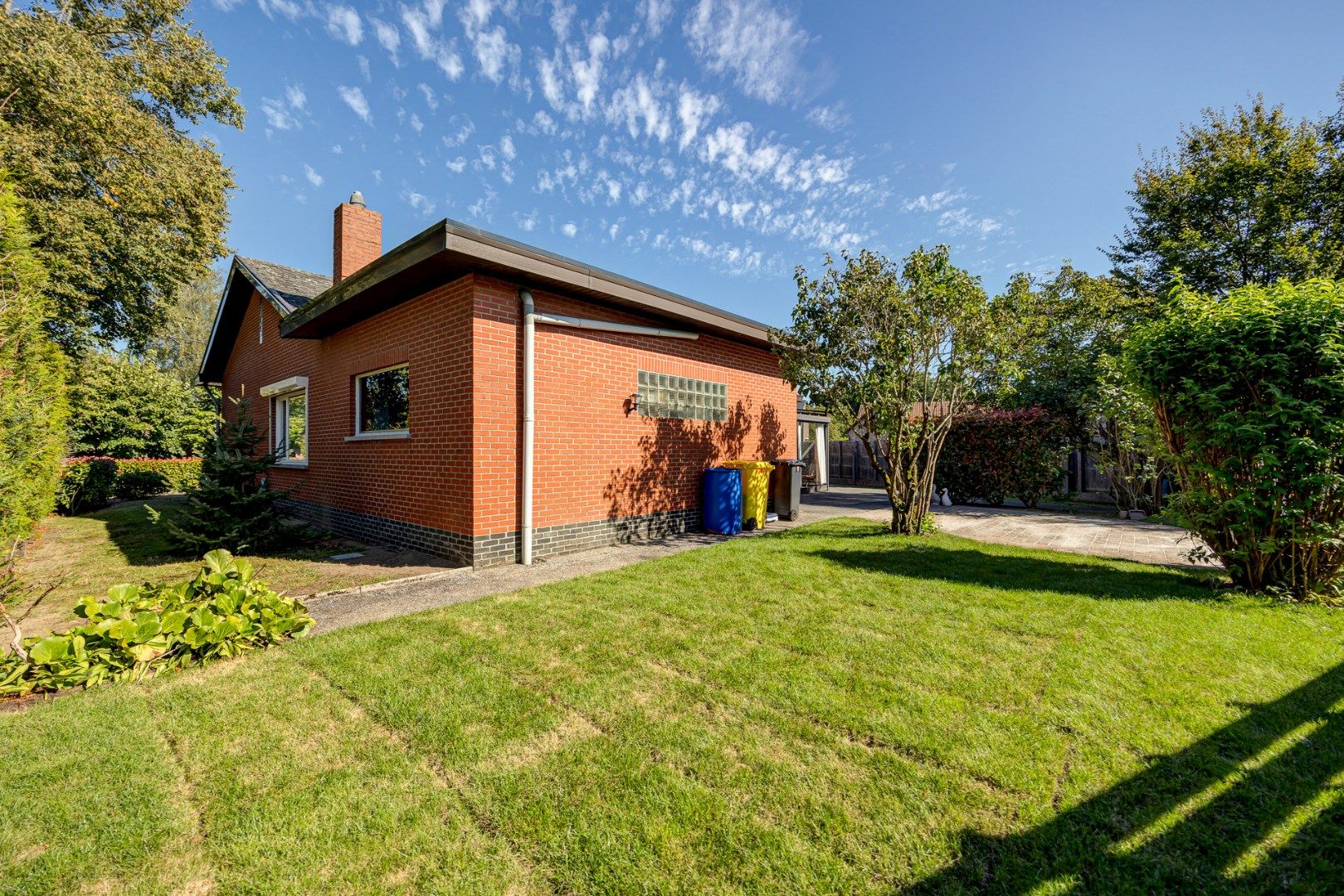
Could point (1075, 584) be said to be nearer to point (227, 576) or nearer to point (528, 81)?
point (227, 576)

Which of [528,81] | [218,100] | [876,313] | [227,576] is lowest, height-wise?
[227,576]

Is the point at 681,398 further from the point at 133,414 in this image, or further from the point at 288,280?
the point at 133,414

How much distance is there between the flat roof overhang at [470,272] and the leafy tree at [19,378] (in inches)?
104

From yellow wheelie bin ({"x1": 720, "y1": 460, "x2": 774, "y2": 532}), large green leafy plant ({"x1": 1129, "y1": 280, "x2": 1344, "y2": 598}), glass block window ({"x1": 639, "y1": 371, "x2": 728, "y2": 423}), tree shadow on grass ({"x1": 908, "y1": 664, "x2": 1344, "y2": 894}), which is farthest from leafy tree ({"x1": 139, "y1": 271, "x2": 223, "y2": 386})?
large green leafy plant ({"x1": 1129, "y1": 280, "x2": 1344, "y2": 598})

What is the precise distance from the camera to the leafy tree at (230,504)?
20.9 feet

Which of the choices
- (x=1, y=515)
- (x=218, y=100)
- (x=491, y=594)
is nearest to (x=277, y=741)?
(x=491, y=594)

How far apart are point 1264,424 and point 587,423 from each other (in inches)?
267

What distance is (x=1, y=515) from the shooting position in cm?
359

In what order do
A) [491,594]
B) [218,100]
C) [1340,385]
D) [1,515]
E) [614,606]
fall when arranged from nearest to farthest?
[1,515], [1340,385], [614,606], [491,594], [218,100]

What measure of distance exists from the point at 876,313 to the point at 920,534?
346 cm

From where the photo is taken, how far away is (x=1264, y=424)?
4121 mm

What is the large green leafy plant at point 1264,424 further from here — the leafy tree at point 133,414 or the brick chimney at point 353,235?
the leafy tree at point 133,414

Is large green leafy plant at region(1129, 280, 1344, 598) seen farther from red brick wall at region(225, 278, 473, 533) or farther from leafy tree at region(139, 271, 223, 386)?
leafy tree at region(139, 271, 223, 386)

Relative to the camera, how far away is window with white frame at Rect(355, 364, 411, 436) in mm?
7133
